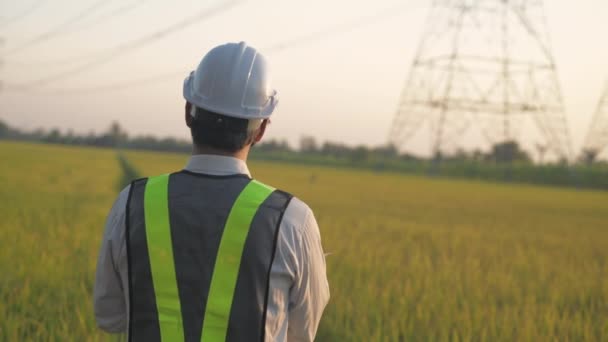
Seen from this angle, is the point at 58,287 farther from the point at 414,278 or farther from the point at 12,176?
the point at 12,176

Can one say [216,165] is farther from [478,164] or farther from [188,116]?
[478,164]

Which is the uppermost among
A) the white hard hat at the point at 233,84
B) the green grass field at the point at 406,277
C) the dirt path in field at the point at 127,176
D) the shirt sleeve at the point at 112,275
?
the white hard hat at the point at 233,84

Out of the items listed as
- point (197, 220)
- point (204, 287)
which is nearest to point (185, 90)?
point (197, 220)

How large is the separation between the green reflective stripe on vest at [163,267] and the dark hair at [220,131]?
0.18 meters

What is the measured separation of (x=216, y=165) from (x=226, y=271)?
0.92ft

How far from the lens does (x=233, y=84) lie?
1.72 m

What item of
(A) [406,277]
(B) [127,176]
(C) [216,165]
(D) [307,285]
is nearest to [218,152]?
(C) [216,165]

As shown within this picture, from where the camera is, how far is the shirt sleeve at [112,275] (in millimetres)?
1706

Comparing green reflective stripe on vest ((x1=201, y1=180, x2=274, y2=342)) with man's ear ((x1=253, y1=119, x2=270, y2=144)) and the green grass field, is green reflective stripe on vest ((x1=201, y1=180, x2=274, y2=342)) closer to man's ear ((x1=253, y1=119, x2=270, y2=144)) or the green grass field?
man's ear ((x1=253, y1=119, x2=270, y2=144))

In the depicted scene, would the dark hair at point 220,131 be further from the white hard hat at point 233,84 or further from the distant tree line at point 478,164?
the distant tree line at point 478,164

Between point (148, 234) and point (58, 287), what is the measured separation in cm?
345

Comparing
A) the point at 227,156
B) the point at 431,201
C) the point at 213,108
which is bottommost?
the point at 431,201

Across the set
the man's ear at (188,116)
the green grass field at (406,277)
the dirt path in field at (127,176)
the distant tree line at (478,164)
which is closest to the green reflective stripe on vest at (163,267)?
the man's ear at (188,116)

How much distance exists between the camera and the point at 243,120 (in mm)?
1708
